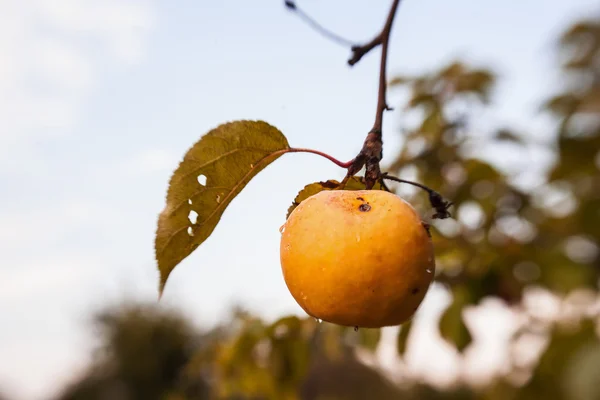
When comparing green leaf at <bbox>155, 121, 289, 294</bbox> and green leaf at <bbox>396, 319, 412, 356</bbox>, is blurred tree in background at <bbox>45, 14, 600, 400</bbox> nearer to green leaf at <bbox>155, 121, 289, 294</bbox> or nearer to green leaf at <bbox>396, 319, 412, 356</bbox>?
green leaf at <bbox>396, 319, 412, 356</bbox>

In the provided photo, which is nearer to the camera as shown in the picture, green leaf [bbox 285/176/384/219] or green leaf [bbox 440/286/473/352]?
green leaf [bbox 285/176/384/219]

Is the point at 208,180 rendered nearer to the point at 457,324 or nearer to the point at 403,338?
the point at 457,324

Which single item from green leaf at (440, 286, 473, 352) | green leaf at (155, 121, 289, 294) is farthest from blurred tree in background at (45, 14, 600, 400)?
green leaf at (155, 121, 289, 294)

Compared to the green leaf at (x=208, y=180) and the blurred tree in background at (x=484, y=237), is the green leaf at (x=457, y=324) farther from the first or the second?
the green leaf at (x=208, y=180)

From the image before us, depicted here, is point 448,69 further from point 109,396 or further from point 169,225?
point 109,396

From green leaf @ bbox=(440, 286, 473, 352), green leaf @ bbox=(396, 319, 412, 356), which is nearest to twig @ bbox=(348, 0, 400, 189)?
green leaf @ bbox=(440, 286, 473, 352)

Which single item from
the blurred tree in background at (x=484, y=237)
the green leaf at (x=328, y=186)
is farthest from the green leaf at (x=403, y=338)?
the green leaf at (x=328, y=186)

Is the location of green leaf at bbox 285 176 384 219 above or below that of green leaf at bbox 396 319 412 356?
below
